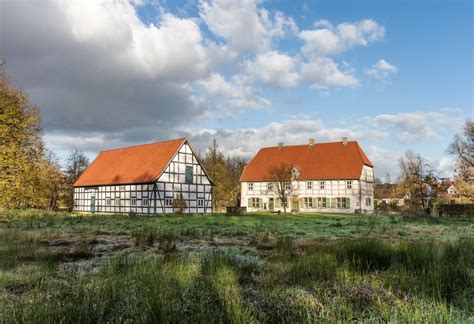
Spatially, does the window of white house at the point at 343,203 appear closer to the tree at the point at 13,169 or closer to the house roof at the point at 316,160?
the house roof at the point at 316,160

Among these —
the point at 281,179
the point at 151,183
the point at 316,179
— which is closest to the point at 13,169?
the point at 151,183

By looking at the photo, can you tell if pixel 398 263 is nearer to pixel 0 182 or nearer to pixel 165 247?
pixel 165 247

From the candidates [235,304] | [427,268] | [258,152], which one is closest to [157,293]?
[235,304]

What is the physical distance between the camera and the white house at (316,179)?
152 feet

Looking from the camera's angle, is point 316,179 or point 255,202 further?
point 255,202

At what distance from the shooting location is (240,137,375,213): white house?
152 ft

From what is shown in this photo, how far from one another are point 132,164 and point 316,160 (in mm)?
23667

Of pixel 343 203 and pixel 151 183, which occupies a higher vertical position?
pixel 151 183

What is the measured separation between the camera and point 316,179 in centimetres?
4797

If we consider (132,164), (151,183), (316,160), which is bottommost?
(151,183)

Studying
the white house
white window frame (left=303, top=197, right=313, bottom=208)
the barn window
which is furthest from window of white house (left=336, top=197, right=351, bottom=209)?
the barn window

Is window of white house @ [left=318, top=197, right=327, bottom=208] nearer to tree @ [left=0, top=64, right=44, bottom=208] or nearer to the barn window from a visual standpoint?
the barn window

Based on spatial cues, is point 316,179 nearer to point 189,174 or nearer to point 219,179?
point 219,179

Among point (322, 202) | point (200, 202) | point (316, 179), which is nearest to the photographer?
point (200, 202)
